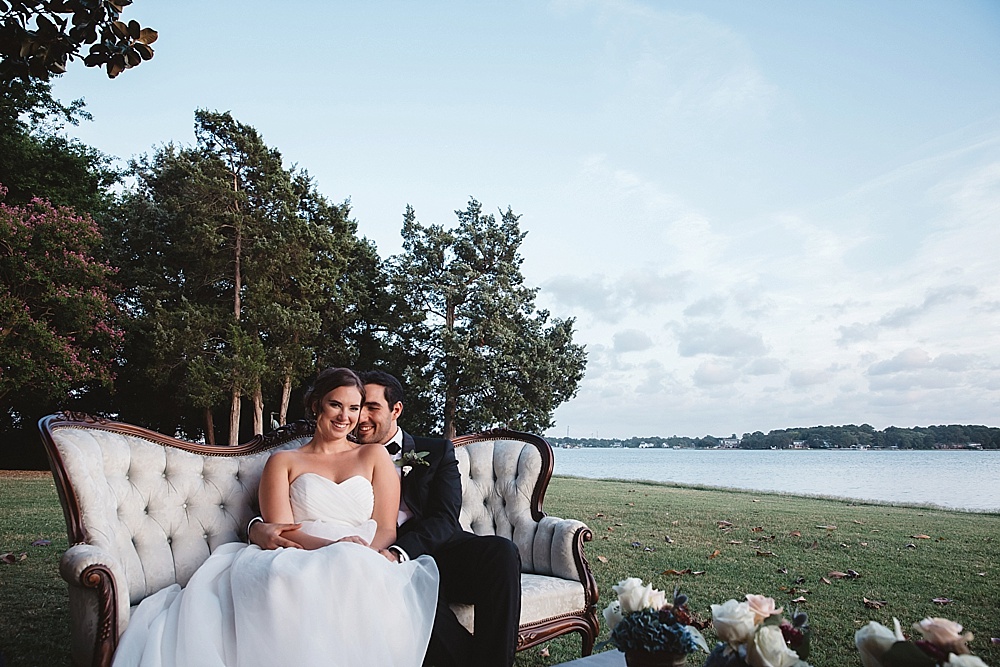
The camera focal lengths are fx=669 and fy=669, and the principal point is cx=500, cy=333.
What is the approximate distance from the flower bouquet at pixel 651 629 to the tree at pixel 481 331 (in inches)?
625

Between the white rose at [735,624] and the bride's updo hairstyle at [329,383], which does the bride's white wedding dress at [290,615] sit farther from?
the white rose at [735,624]

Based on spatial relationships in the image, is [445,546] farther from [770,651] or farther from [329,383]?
[770,651]

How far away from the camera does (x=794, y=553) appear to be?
617 centimetres

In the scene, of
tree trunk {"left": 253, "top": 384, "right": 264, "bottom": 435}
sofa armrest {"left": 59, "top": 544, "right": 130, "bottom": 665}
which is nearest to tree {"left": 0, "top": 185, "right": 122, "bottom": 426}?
tree trunk {"left": 253, "top": 384, "right": 264, "bottom": 435}

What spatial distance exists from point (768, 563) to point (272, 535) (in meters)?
4.54

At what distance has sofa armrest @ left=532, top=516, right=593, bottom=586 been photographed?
3371mm

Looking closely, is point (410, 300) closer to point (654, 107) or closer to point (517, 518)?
point (654, 107)

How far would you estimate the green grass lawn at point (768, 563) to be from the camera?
3.85 meters

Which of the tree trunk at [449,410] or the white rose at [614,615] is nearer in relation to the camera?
the white rose at [614,615]

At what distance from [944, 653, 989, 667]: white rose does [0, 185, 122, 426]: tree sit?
47.5ft

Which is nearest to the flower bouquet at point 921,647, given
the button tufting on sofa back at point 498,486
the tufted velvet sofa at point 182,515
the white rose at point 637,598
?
the white rose at point 637,598

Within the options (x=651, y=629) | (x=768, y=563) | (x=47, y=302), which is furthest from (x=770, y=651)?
(x=47, y=302)

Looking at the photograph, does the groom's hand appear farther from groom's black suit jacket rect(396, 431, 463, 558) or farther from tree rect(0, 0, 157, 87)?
tree rect(0, 0, 157, 87)

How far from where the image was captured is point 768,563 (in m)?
5.75
